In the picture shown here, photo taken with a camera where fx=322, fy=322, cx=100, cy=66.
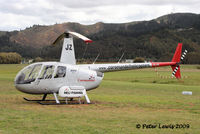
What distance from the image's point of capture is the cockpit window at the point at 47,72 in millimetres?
16641

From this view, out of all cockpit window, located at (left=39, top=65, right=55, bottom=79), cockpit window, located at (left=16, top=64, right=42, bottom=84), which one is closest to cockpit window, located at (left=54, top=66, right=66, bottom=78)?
cockpit window, located at (left=39, top=65, right=55, bottom=79)

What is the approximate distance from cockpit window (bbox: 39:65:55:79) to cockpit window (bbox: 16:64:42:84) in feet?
0.88

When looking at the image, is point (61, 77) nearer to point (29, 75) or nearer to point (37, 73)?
point (37, 73)

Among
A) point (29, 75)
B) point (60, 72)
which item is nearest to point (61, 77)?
point (60, 72)

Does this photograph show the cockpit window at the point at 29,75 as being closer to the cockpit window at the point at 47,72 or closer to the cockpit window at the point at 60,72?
the cockpit window at the point at 47,72

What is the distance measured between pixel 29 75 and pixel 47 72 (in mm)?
933

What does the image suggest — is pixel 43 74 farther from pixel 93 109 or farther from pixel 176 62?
pixel 176 62

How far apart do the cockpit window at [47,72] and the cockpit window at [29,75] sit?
270 mm

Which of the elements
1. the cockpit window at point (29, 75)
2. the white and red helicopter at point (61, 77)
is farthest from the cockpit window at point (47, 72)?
the cockpit window at point (29, 75)

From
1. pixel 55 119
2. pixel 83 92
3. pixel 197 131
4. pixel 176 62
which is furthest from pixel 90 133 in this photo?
pixel 176 62

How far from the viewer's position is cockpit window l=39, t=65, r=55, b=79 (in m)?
16.6

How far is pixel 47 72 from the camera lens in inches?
659

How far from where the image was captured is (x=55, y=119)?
12.0 m

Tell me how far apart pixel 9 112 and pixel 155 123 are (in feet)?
20.1
